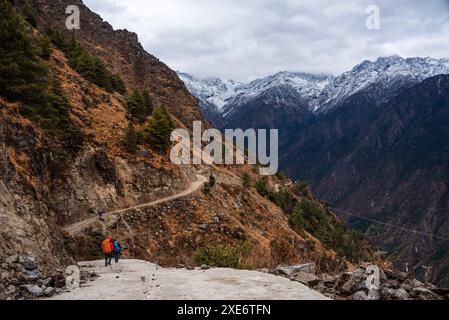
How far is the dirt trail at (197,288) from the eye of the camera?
1272cm

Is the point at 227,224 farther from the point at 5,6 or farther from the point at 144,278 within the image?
the point at 144,278

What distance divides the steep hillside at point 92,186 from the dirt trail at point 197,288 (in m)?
1.79

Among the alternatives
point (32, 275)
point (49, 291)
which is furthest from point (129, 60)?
point (49, 291)

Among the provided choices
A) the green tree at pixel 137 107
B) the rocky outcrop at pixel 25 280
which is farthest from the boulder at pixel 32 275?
the green tree at pixel 137 107

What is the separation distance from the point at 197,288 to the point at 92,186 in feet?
88.0

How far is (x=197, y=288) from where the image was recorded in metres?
13.9

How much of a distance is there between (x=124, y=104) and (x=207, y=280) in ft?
155

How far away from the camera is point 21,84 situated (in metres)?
30.5

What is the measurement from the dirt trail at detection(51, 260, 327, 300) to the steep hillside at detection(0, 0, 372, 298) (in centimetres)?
179

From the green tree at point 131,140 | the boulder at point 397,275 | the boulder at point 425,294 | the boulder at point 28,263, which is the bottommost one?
the boulder at point 425,294

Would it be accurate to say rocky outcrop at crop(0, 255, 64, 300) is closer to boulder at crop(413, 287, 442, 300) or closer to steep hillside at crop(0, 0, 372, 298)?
steep hillside at crop(0, 0, 372, 298)

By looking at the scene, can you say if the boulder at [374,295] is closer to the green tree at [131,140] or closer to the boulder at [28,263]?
the boulder at [28,263]

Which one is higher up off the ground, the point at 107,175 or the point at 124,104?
the point at 124,104
